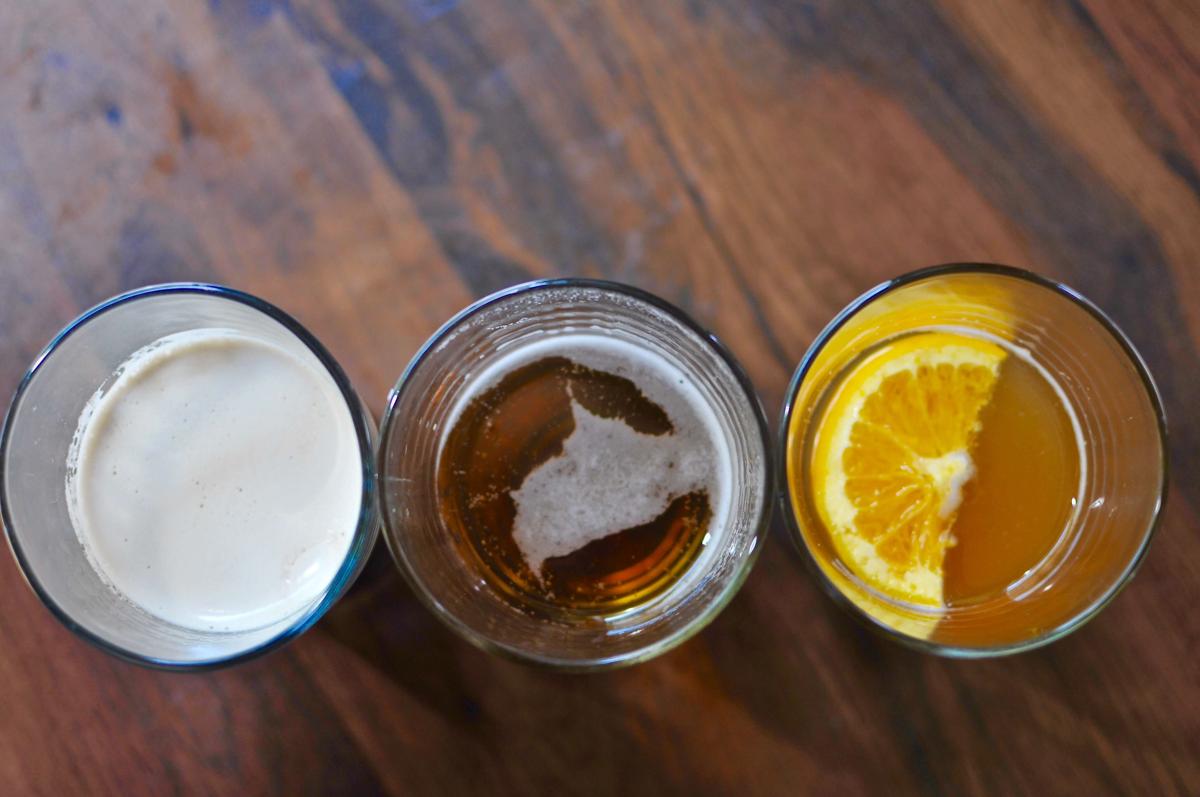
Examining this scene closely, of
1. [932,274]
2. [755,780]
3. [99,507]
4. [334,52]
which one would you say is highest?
[334,52]

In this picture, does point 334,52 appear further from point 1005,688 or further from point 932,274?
point 1005,688

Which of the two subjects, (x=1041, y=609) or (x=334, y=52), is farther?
(x=334, y=52)

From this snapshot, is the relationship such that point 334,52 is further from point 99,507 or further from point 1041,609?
point 1041,609

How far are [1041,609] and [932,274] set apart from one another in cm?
34

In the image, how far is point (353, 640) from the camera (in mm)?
975

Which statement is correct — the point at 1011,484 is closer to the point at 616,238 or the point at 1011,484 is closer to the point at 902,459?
the point at 902,459

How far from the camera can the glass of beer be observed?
36.5 inches

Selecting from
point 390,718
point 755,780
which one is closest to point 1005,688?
point 755,780

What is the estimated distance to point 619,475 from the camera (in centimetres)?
96

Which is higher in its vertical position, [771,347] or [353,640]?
[771,347]

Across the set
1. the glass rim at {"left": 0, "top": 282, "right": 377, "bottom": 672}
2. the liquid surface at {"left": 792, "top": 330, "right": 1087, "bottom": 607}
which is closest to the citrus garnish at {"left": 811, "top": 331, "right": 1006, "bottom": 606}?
the liquid surface at {"left": 792, "top": 330, "right": 1087, "bottom": 607}

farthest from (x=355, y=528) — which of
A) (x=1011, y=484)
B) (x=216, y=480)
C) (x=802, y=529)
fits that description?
(x=1011, y=484)

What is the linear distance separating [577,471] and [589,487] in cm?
2

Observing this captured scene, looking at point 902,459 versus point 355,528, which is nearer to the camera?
point 355,528
